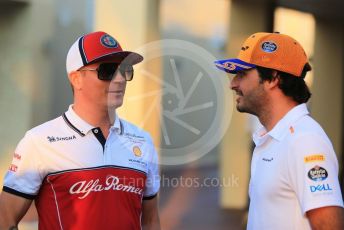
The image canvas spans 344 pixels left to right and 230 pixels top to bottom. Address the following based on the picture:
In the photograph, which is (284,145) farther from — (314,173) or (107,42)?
(107,42)

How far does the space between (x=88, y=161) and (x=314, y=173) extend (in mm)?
900

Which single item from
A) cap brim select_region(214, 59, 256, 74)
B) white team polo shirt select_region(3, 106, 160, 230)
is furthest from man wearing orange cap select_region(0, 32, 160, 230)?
cap brim select_region(214, 59, 256, 74)

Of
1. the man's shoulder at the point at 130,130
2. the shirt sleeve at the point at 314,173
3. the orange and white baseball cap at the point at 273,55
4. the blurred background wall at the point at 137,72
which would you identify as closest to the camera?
the shirt sleeve at the point at 314,173

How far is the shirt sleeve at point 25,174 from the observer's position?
7.61 ft

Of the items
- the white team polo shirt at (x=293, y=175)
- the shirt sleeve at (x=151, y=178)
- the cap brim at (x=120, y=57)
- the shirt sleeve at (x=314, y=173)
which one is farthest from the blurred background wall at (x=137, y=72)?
the shirt sleeve at (x=314, y=173)

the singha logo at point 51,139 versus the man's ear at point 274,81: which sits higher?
the man's ear at point 274,81

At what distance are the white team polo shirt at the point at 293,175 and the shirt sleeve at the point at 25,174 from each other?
887mm

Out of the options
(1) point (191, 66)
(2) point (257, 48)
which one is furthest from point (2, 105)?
(2) point (257, 48)

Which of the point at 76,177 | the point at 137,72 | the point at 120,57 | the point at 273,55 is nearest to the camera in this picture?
the point at 76,177

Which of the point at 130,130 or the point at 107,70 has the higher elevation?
the point at 107,70

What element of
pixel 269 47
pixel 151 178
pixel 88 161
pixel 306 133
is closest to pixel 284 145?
pixel 306 133

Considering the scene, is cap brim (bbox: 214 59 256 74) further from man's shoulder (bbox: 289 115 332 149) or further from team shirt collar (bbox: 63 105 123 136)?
team shirt collar (bbox: 63 105 123 136)

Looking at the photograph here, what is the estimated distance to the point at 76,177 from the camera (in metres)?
2.35

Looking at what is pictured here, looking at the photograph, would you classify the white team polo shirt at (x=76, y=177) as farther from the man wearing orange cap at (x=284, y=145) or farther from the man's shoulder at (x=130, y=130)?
the man wearing orange cap at (x=284, y=145)
